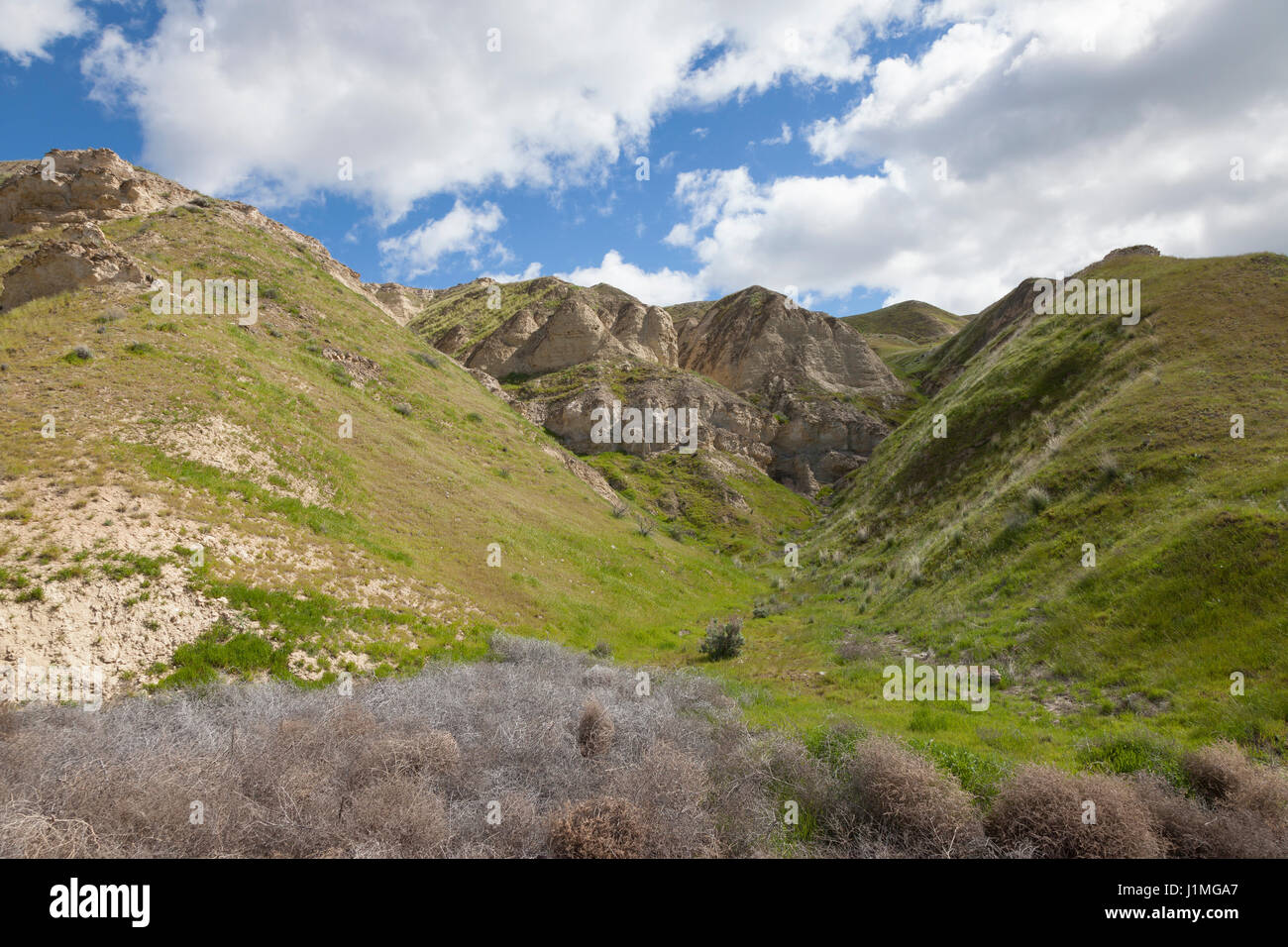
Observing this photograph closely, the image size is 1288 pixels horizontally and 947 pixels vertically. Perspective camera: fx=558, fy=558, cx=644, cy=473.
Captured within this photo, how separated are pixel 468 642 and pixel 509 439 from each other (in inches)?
844

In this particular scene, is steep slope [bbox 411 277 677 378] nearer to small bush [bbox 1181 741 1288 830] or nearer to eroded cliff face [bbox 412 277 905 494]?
eroded cliff face [bbox 412 277 905 494]

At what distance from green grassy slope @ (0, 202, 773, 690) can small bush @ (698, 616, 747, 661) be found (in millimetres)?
1472

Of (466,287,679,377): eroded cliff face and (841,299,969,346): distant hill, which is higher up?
(841,299,969,346): distant hill

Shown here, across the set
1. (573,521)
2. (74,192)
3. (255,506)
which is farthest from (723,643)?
(74,192)

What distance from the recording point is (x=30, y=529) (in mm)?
10656

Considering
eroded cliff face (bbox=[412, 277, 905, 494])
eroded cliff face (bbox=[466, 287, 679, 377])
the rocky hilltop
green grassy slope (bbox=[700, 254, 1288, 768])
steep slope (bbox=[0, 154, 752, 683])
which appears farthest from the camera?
eroded cliff face (bbox=[466, 287, 679, 377])

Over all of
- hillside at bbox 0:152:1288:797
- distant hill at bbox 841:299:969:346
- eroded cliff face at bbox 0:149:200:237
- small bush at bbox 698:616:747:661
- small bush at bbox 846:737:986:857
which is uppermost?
distant hill at bbox 841:299:969:346

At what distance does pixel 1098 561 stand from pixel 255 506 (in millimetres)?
19946

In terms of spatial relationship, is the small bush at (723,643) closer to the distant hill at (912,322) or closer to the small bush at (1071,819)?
the small bush at (1071,819)

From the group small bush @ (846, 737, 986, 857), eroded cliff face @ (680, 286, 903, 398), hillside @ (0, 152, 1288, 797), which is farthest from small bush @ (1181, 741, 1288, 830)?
eroded cliff face @ (680, 286, 903, 398)

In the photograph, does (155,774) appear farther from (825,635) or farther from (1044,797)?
(825,635)

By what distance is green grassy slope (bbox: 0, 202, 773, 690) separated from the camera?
40.6 ft

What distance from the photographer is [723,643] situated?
54.8 feet
